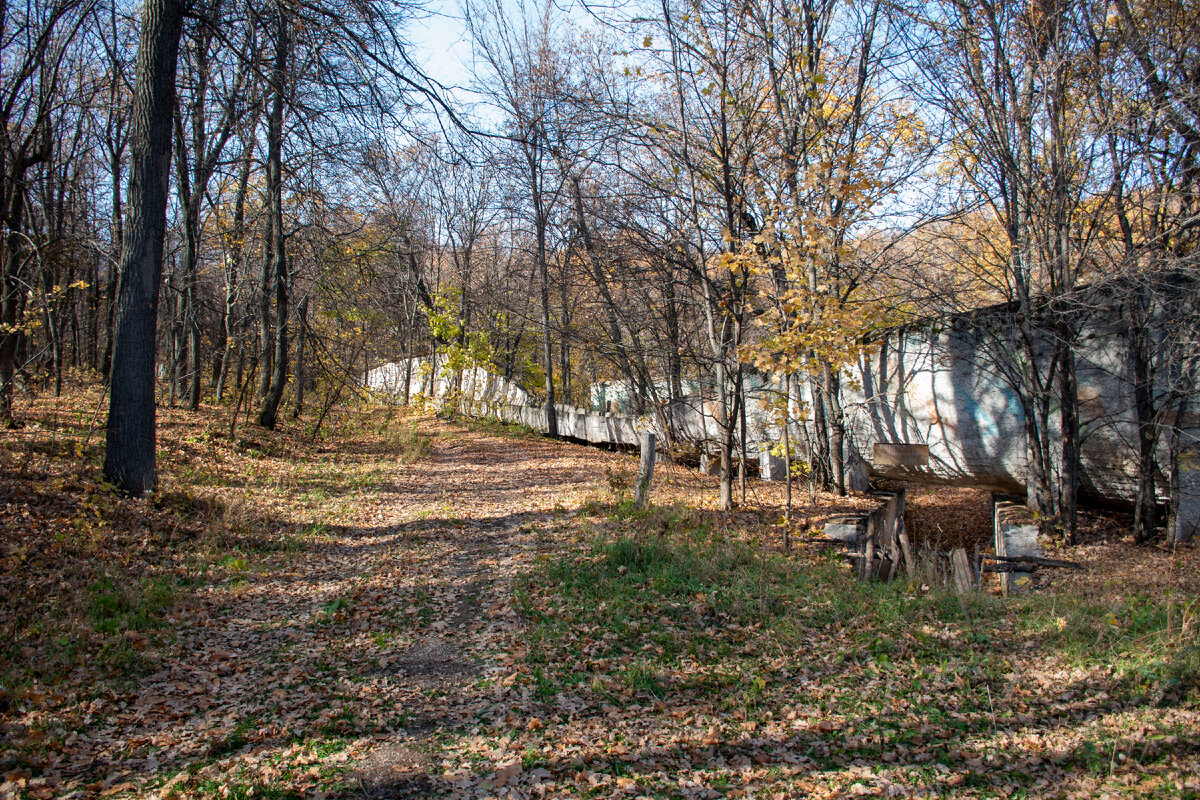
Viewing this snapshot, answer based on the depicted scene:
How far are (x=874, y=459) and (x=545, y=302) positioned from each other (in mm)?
9381

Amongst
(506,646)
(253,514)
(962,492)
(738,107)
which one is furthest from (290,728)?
(962,492)

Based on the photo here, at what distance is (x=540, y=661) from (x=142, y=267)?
6740 mm

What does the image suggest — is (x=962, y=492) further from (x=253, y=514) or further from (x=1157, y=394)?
(x=253, y=514)

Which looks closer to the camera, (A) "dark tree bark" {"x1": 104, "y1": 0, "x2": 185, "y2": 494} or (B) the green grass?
(B) the green grass

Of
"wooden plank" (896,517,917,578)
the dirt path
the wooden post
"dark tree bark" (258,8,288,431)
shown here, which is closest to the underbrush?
"wooden plank" (896,517,917,578)

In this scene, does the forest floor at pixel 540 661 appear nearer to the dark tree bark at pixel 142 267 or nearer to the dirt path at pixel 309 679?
the dirt path at pixel 309 679

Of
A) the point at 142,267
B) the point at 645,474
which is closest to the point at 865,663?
the point at 645,474

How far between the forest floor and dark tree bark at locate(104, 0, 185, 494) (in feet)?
1.69

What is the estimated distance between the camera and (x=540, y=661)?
203 inches

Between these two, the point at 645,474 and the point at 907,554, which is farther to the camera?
the point at 645,474

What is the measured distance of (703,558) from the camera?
7.39 m

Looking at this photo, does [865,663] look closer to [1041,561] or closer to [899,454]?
[1041,561]

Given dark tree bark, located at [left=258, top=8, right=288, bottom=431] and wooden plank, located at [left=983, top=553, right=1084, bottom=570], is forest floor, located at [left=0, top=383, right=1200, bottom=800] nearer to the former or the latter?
wooden plank, located at [left=983, top=553, right=1084, bottom=570]

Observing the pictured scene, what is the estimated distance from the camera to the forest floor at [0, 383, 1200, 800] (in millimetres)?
3711
